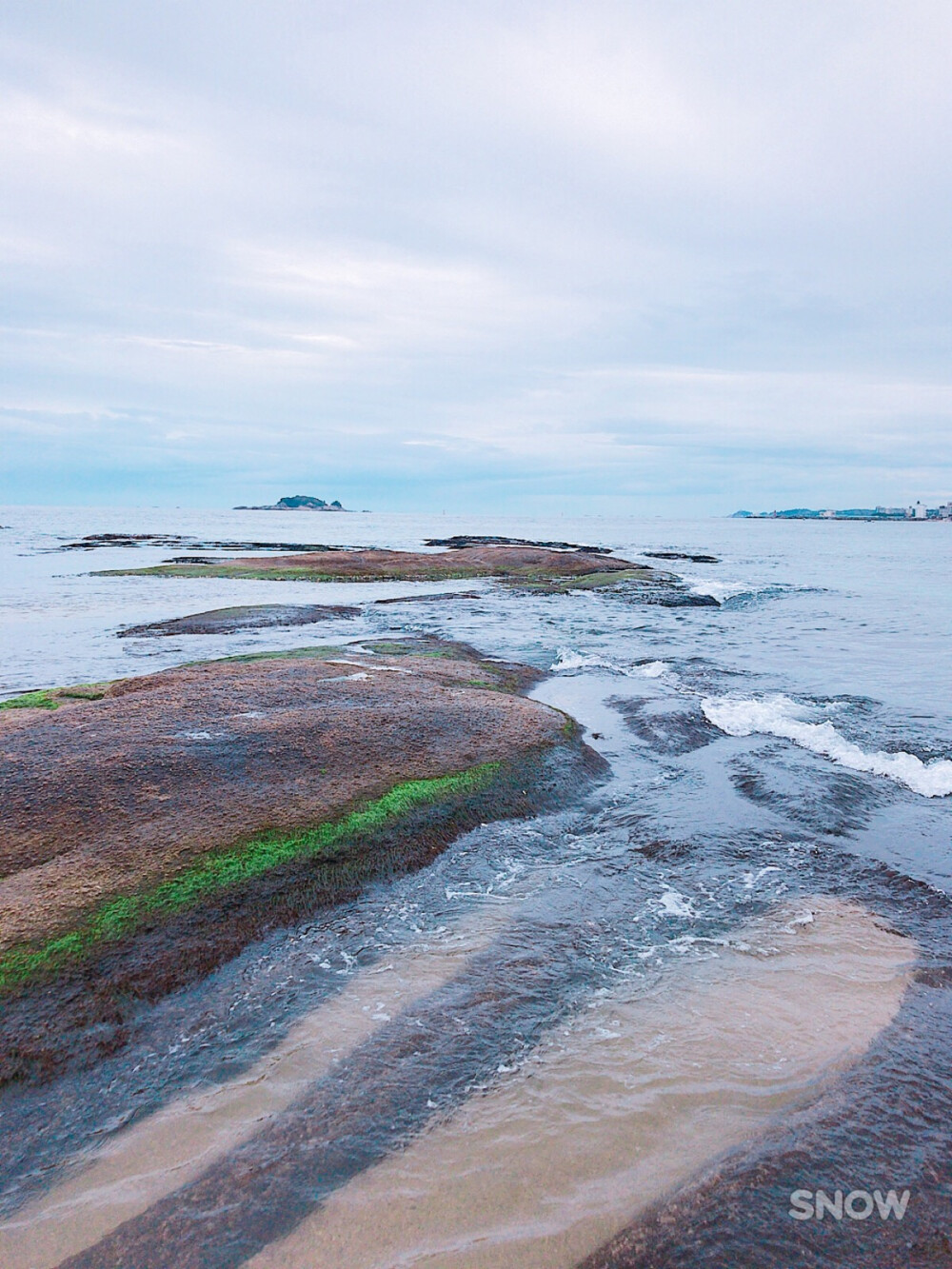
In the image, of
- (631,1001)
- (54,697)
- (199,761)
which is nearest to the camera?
(631,1001)

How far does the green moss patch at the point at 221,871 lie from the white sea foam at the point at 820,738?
6.67 m

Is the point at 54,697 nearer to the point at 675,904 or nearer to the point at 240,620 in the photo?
the point at 675,904

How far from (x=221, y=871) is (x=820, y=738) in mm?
11147

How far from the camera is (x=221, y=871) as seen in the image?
7609 mm

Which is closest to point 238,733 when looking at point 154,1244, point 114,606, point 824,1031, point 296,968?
point 296,968

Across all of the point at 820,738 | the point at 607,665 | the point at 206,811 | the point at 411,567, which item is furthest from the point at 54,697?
the point at 411,567

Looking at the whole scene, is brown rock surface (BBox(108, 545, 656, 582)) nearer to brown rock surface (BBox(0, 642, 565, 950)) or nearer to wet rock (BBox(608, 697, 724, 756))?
wet rock (BBox(608, 697, 724, 756))

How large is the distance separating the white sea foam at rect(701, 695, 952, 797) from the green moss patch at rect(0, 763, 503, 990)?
6.67 metres

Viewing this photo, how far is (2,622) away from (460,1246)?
31296 mm

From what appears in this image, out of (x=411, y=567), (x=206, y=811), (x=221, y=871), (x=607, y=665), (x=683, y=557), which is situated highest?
(x=683, y=557)

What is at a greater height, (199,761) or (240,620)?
(240,620)

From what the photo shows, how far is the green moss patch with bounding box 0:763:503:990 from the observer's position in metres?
6.19

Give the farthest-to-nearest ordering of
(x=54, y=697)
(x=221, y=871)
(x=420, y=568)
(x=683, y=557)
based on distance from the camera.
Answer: (x=683, y=557) < (x=420, y=568) < (x=54, y=697) < (x=221, y=871)

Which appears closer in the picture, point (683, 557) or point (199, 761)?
point (199, 761)
